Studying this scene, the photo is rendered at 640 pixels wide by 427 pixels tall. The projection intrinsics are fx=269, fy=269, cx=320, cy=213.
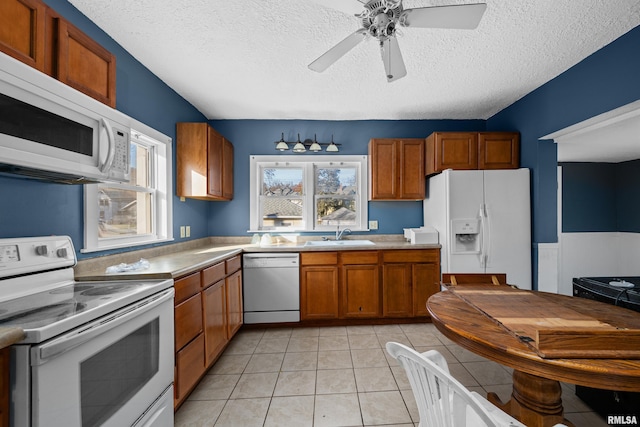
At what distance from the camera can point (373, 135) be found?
3.70 meters

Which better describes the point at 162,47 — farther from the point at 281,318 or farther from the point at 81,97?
the point at 281,318

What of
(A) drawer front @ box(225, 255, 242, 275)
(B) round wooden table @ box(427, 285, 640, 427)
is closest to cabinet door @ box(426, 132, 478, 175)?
(B) round wooden table @ box(427, 285, 640, 427)

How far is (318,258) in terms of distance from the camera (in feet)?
10.0

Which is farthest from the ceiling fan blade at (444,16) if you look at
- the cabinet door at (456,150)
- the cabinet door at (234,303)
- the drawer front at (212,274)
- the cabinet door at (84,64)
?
the cabinet door at (234,303)

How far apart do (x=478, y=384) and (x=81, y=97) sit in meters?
3.02

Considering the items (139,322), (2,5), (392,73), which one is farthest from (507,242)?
(2,5)

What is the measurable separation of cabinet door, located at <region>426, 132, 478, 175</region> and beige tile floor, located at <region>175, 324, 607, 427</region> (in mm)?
1925

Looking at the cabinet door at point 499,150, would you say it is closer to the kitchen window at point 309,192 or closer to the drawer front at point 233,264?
the kitchen window at point 309,192

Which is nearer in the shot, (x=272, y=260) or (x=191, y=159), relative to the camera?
(x=191, y=159)

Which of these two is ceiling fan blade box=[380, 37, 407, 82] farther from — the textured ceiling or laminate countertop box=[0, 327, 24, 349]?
laminate countertop box=[0, 327, 24, 349]

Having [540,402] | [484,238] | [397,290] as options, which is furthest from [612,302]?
[397,290]

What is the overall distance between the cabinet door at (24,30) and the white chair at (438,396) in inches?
69.3

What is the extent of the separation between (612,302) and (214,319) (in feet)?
9.20

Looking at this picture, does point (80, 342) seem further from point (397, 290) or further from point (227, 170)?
point (397, 290)
